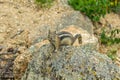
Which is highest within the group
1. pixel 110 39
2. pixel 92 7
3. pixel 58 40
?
pixel 58 40

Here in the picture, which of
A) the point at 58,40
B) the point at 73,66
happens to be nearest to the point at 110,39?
the point at 58,40

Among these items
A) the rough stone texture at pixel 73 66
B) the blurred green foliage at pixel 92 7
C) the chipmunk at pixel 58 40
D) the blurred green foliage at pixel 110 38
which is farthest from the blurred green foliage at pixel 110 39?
the rough stone texture at pixel 73 66

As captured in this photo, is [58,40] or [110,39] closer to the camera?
[58,40]

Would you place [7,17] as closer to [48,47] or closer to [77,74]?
[48,47]

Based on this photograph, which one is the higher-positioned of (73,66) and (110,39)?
(73,66)

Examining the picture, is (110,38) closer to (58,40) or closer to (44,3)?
(44,3)

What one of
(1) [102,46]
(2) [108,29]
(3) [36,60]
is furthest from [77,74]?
(2) [108,29]

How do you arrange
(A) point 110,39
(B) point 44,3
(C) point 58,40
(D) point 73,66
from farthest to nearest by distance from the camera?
1. (B) point 44,3
2. (A) point 110,39
3. (C) point 58,40
4. (D) point 73,66

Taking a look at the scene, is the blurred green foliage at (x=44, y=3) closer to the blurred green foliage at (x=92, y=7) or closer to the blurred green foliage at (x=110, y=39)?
the blurred green foliage at (x=92, y=7)
